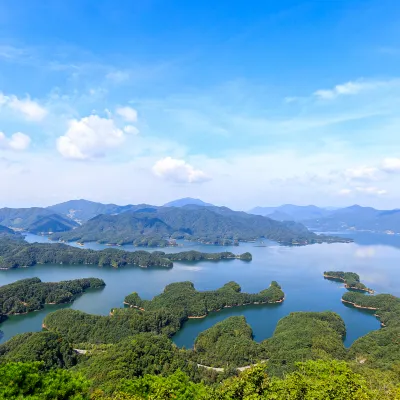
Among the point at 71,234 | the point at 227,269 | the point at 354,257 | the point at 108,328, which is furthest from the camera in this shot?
the point at 71,234

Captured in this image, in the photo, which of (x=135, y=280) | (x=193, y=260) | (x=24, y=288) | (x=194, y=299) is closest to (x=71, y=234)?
(x=193, y=260)

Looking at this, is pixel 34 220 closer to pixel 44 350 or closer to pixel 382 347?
pixel 44 350

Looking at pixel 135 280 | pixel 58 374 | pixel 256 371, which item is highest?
pixel 256 371

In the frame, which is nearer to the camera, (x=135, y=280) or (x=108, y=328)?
(x=108, y=328)

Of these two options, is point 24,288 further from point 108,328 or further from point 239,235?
point 239,235

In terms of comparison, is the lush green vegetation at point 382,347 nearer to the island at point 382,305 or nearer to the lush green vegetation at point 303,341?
the island at point 382,305

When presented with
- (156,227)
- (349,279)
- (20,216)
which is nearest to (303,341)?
(349,279)
